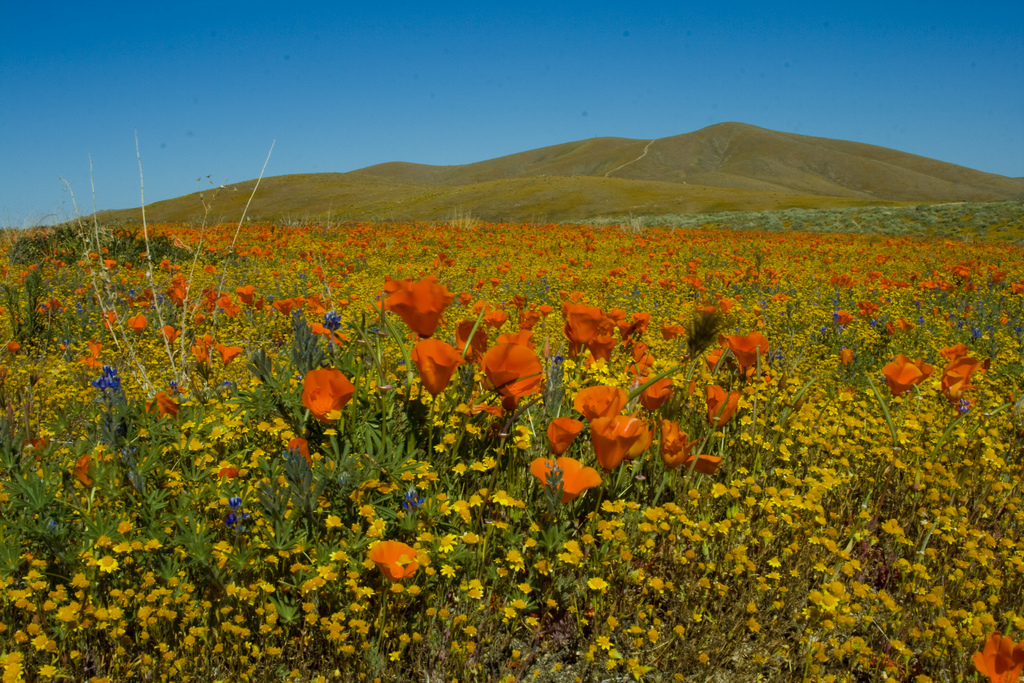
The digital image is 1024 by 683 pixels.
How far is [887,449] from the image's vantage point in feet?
8.27

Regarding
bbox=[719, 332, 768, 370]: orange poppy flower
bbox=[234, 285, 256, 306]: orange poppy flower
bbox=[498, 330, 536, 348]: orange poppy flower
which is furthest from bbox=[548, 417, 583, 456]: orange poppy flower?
bbox=[234, 285, 256, 306]: orange poppy flower

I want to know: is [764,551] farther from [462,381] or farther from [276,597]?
[276,597]

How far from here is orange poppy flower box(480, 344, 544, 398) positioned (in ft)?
5.74

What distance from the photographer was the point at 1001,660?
Answer: 4.86 ft

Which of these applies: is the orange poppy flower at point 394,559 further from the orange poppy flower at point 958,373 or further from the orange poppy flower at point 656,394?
the orange poppy flower at point 958,373

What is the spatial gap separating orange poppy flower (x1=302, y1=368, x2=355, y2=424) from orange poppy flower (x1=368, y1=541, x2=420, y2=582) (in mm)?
A: 440

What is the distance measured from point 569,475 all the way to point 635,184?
58.1 metres

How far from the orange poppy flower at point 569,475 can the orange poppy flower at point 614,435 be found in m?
0.07

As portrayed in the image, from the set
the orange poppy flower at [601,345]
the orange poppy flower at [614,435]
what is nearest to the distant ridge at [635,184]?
the orange poppy flower at [601,345]

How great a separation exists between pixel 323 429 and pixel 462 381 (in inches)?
20.7

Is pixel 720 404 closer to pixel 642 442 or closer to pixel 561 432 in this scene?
pixel 642 442

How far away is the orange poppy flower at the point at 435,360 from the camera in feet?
5.61

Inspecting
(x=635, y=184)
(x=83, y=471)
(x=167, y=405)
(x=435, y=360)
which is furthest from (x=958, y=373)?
(x=635, y=184)

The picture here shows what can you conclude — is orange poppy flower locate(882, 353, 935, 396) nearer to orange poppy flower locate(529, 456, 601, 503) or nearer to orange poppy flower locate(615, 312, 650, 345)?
orange poppy flower locate(615, 312, 650, 345)
